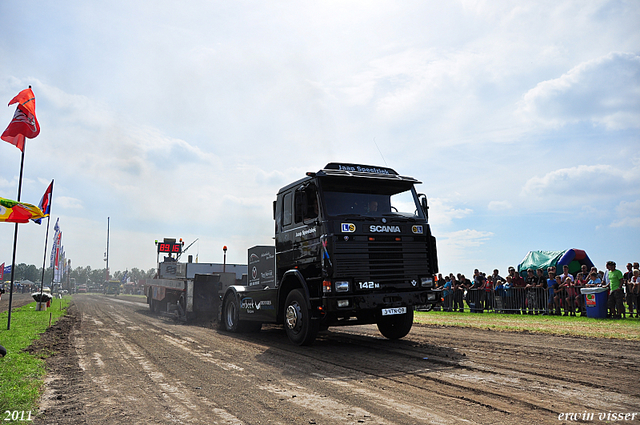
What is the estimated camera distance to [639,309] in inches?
502

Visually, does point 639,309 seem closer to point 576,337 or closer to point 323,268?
point 576,337

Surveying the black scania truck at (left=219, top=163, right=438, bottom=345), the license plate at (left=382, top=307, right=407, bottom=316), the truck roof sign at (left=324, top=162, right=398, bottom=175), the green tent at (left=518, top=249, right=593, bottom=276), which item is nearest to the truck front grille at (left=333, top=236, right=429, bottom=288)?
the black scania truck at (left=219, top=163, right=438, bottom=345)

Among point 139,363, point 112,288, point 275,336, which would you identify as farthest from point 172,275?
point 112,288

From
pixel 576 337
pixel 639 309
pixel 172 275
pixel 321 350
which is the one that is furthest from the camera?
pixel 172 275

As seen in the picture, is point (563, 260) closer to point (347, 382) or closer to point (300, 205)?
point (300, 205)

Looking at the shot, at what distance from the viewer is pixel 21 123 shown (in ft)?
42.3

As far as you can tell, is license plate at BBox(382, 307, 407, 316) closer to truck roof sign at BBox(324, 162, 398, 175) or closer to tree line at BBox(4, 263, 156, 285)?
truck roof sign at BBox(324, 162, 398, 175)

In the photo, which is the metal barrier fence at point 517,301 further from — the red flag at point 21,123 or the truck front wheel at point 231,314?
the red flag at point 21,123

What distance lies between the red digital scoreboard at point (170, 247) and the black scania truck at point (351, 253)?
562 inches

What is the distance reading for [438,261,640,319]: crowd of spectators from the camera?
1294cm

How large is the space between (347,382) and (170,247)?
18.6 metres

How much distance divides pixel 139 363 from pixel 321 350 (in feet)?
10.5

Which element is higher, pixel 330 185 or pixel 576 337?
pixel 330 185

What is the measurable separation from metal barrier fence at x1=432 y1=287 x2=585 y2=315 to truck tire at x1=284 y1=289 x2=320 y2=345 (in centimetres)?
955
